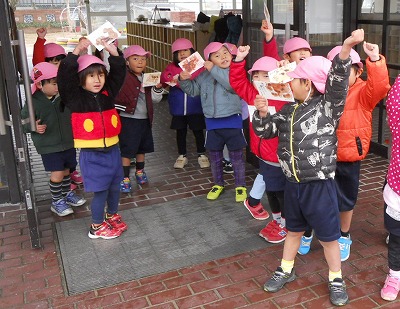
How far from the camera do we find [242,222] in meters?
4.42

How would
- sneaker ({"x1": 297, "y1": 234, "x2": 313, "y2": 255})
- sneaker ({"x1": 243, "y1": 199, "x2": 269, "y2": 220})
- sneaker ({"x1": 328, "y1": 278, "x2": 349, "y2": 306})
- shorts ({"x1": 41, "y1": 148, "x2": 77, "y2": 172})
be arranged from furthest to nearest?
shorts ({"x1": 41, "y1": 148, "x2": 77, "y2": 172}) → sneaker ({"x1": 243, "y1": 199, "x2": 269, "y2": 220}) → sneaker ({"x1": 297, "y1": 234, "x2": 313, "y2": 255}) → sneaker ({"x1": 328, "y1": 278, "x2": 349, "y2": 306})

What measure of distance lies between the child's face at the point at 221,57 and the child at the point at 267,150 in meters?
0.71

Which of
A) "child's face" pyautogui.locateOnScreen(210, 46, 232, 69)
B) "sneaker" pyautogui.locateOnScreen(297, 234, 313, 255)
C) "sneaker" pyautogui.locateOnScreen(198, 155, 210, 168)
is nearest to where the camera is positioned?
"sneaker" pyautogui.locateOnScreen(297, 234, 313, 255)

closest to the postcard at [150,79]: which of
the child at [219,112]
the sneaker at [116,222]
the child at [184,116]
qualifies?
the child at [219,112]

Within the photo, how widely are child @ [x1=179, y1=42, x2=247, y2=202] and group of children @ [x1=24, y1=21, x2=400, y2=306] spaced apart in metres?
0.01

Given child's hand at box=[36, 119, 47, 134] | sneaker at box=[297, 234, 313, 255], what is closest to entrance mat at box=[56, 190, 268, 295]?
sneaker at box=[297, 234, 313, 255]

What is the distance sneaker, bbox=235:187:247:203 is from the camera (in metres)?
4.87

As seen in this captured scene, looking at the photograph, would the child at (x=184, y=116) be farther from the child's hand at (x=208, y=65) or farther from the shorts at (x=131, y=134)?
the child's hand at (x=208, y=65)

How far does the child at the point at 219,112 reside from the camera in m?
4.65

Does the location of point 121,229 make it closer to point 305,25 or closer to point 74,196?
point 74,196

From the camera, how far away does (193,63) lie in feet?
15.1

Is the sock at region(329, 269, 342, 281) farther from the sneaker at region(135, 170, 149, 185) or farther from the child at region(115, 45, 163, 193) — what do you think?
the sneaker at region(135, 170, 149, 185)

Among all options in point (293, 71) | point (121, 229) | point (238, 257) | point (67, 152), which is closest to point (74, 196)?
point (67, 152)

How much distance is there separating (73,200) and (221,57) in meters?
2.08
